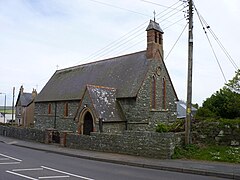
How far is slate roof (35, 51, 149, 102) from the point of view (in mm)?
29922

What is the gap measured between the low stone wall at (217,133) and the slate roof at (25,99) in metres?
58.0

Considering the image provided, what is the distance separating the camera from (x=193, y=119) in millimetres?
18547

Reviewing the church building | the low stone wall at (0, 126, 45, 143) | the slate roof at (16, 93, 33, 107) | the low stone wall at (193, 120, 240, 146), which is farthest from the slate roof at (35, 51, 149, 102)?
the slate roof at (16, 93, 33, 107)

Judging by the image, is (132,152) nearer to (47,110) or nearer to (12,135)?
(12,135)

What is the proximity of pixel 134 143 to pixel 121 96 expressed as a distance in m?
11.8

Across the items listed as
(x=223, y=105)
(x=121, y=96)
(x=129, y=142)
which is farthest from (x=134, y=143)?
(x=121, y=96)

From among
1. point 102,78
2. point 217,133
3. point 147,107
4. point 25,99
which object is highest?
point 102,78

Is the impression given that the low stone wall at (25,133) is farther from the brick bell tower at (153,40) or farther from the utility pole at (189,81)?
the utility pole at (189,81)

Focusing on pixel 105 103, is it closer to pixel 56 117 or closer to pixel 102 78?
pixel 102 78

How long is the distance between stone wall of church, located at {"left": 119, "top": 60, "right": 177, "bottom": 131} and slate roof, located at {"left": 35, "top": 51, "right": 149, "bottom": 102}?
746 millimetres

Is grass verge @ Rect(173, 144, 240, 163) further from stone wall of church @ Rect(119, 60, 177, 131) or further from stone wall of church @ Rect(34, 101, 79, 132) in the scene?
stone wall of church @ Rect(34, 101, 79, 132)

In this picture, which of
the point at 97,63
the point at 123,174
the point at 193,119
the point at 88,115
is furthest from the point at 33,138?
the point at 123,174

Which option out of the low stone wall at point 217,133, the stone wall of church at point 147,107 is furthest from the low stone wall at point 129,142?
the stone wall of church at point 147,107

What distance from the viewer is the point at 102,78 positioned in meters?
34.4
